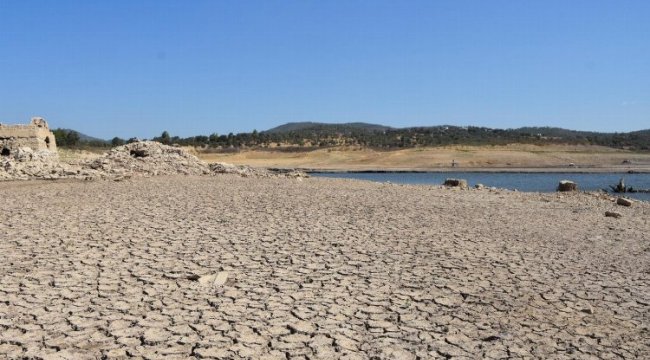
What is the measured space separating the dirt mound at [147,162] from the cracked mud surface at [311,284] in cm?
850

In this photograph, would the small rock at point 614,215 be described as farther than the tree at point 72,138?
No

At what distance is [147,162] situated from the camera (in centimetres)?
2130

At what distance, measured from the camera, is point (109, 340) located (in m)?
4.45

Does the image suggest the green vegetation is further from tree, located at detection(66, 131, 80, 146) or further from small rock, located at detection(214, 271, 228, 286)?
small rock, located at detection(214, 271, 228, 286)

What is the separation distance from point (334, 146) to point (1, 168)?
6225cm

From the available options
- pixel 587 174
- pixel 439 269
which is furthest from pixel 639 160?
pixel 439 269

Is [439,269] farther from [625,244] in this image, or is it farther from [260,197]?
[260,197]

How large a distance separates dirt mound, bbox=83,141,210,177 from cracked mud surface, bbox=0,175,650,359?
27.9 ft

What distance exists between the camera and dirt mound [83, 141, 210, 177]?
19.9 metres

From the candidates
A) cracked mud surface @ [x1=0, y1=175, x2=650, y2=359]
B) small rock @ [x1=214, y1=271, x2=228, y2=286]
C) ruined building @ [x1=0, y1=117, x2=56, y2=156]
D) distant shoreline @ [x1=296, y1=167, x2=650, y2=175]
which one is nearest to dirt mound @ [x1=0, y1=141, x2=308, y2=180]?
ruined building @ [x1=0, y1=117, x2=56, y2=156]

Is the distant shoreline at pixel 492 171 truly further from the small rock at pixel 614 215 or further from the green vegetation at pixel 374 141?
the small rock at pixel 614 215

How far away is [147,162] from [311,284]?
16758mm

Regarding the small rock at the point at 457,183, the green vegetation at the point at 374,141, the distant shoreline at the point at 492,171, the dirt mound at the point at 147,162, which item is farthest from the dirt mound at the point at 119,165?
the green vegetation at the point at 374,141

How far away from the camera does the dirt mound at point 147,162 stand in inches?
782
